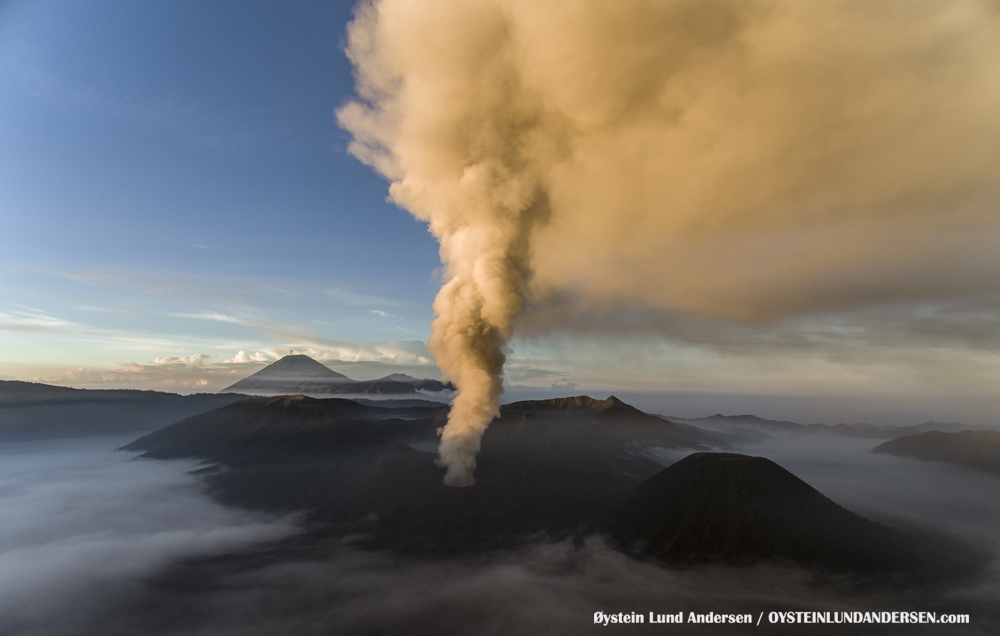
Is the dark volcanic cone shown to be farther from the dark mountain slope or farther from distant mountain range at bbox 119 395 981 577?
the dark mountain slope

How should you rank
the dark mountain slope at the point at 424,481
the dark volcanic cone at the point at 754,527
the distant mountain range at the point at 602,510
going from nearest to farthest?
the dark volcanic cone at the point at 754,527
the distant mountain range at the point at 602,510
the dark mountain slope at the point at 424,481

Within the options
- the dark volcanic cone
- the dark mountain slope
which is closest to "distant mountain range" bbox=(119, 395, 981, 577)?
the dark volcanic cone

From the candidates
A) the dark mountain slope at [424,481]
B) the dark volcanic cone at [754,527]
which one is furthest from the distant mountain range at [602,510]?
the dark mountain slope at [424,481]

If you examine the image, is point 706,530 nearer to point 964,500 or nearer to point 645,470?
point 645,470

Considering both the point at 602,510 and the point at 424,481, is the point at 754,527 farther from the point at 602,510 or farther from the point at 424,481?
the point at 424,481

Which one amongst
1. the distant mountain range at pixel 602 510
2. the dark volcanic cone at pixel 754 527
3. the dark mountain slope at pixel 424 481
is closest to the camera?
the dark volcanic cone at pixel 754 527

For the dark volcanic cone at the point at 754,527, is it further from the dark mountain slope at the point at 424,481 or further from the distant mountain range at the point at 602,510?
the dark mountain slope at the point at 424,481

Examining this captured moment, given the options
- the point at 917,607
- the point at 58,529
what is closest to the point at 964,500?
the point at 917,607

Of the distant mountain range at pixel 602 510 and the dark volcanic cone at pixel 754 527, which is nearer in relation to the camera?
the dark volcanic cone at pixel 754 527
